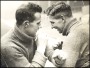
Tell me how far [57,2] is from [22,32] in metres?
0.50

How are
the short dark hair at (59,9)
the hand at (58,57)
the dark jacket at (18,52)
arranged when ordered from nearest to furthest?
the dark jacket at (18,52)
the hand at (58,57)
the short dark hair at (59,9)

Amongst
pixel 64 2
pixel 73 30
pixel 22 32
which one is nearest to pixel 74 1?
pixel 64 2

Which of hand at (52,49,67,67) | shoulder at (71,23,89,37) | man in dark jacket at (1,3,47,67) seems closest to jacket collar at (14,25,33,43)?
man in dark jacket at (1,3,47,67)

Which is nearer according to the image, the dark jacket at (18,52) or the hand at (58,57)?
the dark jacket at (18,52)

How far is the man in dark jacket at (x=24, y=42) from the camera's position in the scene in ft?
8.89

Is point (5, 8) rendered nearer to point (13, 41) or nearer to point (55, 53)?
point (13, 41)

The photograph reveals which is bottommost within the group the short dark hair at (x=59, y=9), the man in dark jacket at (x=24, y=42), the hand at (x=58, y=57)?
the hand at (x=58, y=57)

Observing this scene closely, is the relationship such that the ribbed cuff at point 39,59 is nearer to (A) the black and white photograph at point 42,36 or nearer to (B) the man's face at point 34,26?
(A) the black and white photograph at point 42,36

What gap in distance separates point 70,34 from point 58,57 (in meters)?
0.23

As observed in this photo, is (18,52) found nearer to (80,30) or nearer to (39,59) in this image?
(39,59)

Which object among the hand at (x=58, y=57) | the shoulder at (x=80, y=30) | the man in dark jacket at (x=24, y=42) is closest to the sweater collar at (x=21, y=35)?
the man in dark jacket at (x=24, y=42)

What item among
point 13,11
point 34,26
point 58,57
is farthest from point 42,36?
point 13,11

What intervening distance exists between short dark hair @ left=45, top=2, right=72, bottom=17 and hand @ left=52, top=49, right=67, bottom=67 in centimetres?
35

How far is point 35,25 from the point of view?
2818 millimetres
